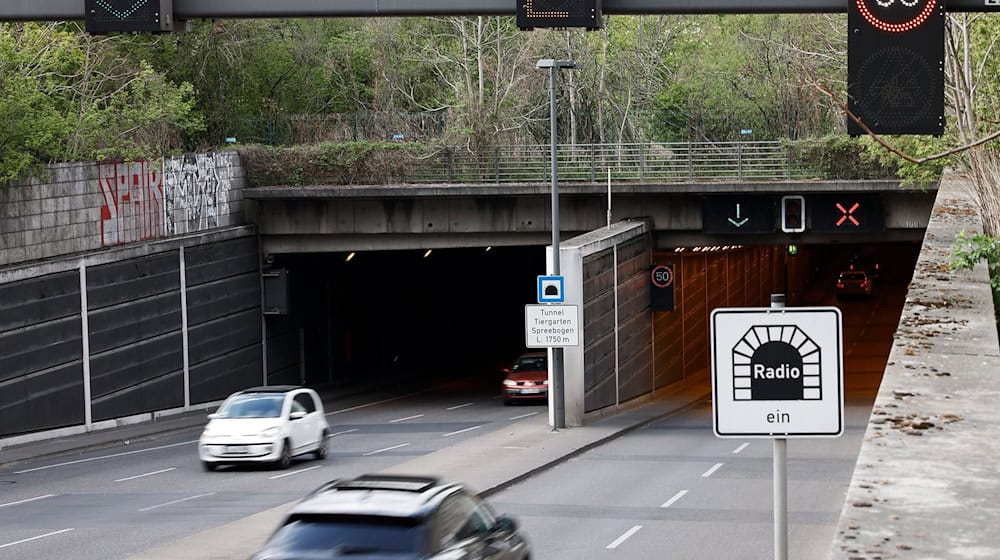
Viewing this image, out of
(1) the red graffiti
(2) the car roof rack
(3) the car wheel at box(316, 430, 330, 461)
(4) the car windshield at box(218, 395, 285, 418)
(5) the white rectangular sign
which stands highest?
(1) the red graffiti

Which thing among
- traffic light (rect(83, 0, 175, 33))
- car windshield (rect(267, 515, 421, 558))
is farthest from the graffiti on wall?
car windshield (rect(267, 515, 421, 558))

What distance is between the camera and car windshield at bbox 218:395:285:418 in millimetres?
27500

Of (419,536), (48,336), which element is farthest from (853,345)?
(419,536)

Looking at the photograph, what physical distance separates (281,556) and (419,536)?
41.6 inches

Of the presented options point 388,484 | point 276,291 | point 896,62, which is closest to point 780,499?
point 388,484

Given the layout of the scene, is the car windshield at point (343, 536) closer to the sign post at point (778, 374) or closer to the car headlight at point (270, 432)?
the sign post at point (778, 374)

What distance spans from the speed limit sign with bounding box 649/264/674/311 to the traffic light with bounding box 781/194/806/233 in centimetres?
380

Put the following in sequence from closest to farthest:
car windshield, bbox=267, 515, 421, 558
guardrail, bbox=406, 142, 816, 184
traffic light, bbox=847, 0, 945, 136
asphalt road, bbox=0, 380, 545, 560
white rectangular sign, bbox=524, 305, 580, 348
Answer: car windshield, bbox=267, 515, 421, 558 → traffic light, bbox=847, 0, 945, 136 → asphalt road, bbox=0, 380, 545, 560 → white rectangular sign, bbox=524, 305, 580, 348 → guardrail, bbox=406, 142, 816, 184

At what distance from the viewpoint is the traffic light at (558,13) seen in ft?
41.0

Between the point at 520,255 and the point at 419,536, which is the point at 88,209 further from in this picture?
the point at 520,255

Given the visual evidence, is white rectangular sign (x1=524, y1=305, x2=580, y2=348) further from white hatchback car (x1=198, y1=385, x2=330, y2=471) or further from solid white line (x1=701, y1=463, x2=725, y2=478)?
white hatchback car (x1=198, y1=385, x2=330, y2=471)

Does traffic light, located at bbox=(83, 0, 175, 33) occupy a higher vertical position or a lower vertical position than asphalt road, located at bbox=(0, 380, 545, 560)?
higher

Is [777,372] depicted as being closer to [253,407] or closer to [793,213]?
[253,407]

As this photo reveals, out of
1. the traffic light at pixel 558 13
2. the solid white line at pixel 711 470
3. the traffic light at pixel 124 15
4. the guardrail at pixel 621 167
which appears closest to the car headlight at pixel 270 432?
the solid white line at pixel 711 470
